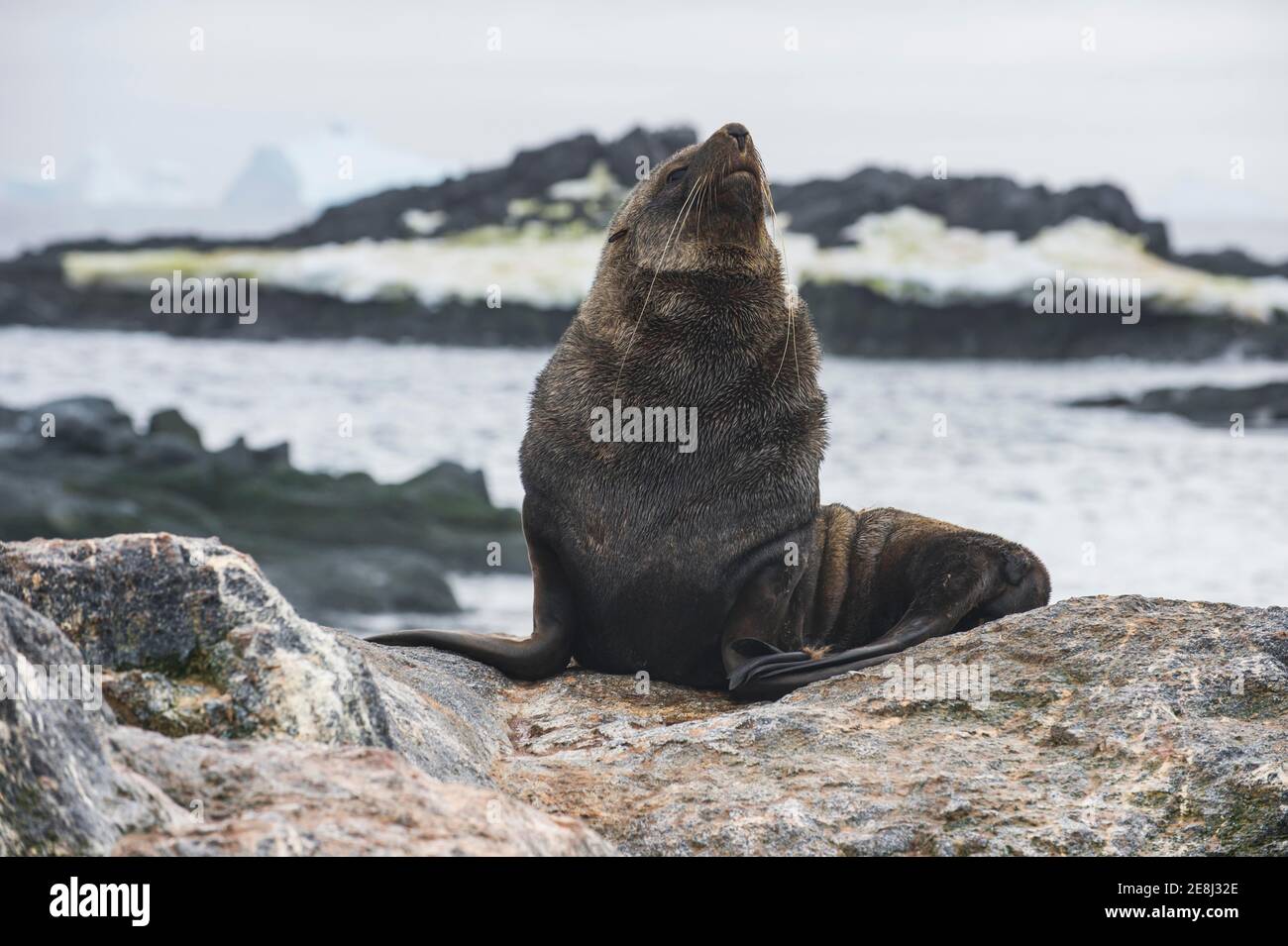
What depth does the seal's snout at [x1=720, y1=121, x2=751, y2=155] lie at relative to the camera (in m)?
6.93

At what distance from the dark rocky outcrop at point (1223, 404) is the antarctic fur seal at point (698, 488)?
2297 cm

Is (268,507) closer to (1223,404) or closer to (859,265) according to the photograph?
(1223,404)

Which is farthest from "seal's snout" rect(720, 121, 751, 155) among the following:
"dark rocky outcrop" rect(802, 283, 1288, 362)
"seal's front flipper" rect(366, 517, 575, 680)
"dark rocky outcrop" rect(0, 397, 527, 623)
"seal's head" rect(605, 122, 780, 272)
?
"dark rocky outcrop" rect(802, 283, 1288, 362)

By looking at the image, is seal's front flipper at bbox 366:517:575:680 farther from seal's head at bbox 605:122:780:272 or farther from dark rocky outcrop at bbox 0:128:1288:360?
dark rocky outcrop at bbox 0:128:1288:360

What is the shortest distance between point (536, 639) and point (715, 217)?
6.87ft

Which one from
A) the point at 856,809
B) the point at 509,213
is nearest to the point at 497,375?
the point at 509,213

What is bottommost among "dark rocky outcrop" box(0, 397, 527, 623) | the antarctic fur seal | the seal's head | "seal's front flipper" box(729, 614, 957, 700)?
"dark rocky outcrop" box(0, 397, 527, 623)

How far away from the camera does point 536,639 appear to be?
265 inches

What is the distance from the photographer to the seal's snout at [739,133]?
22.7 feet

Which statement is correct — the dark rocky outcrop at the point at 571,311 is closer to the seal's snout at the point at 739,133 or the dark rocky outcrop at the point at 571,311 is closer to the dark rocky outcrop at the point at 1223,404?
the dark rocky outcrop at the point at 1223,404

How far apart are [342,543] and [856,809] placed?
13.9 meters

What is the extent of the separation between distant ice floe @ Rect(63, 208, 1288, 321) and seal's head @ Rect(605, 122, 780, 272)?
32272 millimetres

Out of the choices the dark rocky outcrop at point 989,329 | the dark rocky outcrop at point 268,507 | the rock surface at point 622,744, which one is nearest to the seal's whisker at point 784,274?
the rock surface at point 622,744

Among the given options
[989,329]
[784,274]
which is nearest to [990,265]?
[989,329]
